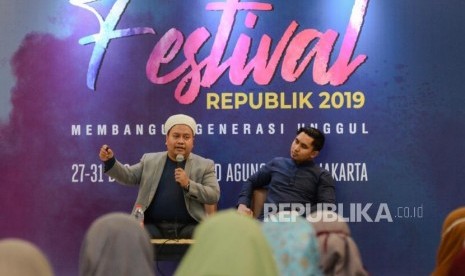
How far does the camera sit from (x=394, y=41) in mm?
6754

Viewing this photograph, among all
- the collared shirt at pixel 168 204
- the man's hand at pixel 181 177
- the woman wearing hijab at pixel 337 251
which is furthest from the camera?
the collared shirt at pixel 168 204

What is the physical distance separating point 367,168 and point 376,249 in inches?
25.3

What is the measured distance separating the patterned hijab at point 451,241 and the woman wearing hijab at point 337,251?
0.57 meters

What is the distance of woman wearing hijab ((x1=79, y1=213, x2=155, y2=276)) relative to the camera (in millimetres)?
3367

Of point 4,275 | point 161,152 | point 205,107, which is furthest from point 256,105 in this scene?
point 4,275

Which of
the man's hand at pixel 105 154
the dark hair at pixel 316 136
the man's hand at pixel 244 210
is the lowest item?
the man's hand at pixel 244 210

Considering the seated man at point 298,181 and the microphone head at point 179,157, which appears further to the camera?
the seated man at point 298,181

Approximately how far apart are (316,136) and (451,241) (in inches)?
101

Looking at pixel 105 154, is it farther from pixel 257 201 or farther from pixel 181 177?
pixel 257 201

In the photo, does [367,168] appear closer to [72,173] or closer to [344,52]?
[344,52]

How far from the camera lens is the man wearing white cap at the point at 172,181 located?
20.7 feet

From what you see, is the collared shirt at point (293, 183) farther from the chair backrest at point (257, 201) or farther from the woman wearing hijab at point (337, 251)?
the woman wearing hijab at point (337, 251)

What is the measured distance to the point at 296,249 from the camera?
11.3ft

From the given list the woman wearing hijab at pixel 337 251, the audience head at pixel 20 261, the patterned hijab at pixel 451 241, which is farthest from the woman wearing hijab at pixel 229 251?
the patterned hijab at pixel 451 241
